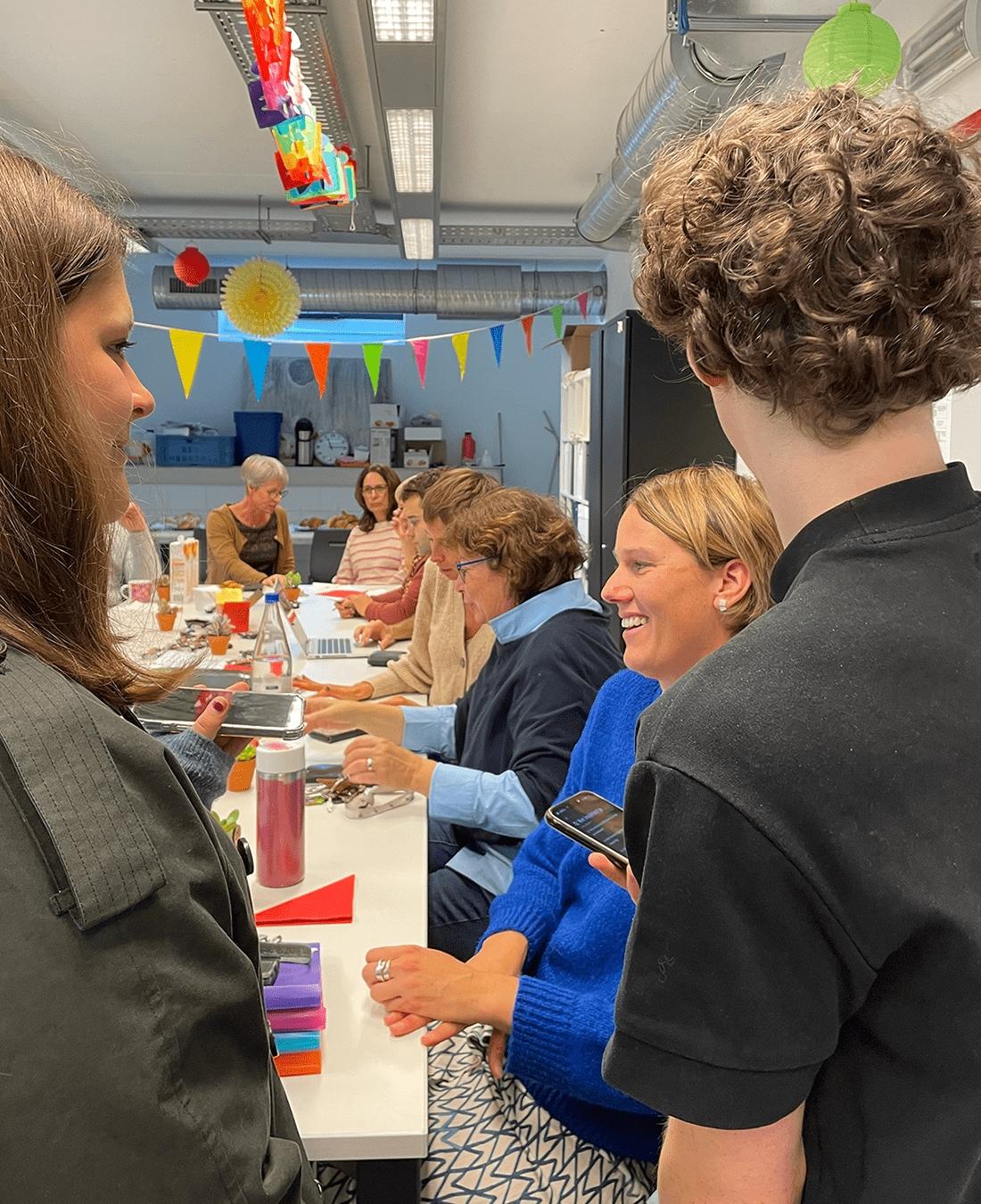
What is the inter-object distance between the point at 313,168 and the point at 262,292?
271 cm

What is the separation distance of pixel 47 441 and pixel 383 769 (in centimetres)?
146

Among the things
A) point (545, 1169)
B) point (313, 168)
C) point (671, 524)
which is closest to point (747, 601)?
point (671, 524)

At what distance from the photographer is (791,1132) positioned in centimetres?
70

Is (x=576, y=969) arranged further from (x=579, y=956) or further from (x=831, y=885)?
(x=831, y=885)

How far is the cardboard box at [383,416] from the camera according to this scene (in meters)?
10.9

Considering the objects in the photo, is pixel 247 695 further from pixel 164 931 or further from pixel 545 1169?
pixel 164 931

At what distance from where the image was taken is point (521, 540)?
2.40 meters

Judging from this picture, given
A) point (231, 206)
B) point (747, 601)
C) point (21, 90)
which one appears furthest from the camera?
point (231, 206)

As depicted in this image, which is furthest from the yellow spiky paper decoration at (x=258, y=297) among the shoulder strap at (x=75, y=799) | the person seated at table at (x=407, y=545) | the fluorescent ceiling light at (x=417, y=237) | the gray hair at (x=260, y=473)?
the shoulder strap at (x=75, y=799)

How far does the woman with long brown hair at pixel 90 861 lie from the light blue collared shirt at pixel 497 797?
1.23 metres

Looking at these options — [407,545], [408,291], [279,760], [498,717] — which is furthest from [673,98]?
[408,291]

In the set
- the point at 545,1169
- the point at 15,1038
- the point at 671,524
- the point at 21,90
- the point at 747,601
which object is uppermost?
the point at 21,90

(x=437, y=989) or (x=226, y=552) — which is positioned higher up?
(x=226, y=552)

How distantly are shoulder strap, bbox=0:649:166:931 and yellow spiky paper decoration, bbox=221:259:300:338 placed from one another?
5.74m
